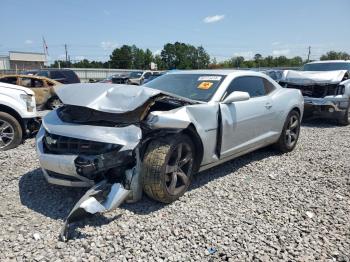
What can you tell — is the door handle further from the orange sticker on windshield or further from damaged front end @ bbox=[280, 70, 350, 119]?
damaged front end @ bbox=[280, 70, 350, 119]

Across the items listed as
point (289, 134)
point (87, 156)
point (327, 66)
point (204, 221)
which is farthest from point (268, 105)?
point (327, 66)

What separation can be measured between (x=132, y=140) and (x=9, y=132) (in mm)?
3623

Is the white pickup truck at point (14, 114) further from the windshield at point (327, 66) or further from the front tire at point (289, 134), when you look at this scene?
the windshield at point (327, 66)

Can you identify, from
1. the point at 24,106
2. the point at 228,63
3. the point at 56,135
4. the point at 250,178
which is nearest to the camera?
the point at 56,135

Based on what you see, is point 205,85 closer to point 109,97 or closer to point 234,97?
point 234,97

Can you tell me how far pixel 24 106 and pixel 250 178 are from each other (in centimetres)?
427

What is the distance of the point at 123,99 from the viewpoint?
3312 mm

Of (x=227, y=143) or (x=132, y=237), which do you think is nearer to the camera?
(x=132, y=237)

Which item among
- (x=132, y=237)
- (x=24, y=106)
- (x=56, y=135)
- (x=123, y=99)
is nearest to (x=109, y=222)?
(x=132, y=237)


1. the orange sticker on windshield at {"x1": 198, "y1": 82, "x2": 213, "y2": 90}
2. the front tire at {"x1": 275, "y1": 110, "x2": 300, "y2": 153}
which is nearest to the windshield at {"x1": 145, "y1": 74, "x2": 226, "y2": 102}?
the orange sticker on windshield at {"x1": 198, "y1": 82, "x2": 213, "y2": 90}

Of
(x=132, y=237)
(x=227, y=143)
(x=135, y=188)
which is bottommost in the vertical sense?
(x=132, y=237)

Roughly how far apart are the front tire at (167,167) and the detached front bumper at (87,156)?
0.25m

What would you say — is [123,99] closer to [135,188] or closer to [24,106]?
[135,188]

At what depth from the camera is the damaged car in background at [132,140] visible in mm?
3029
